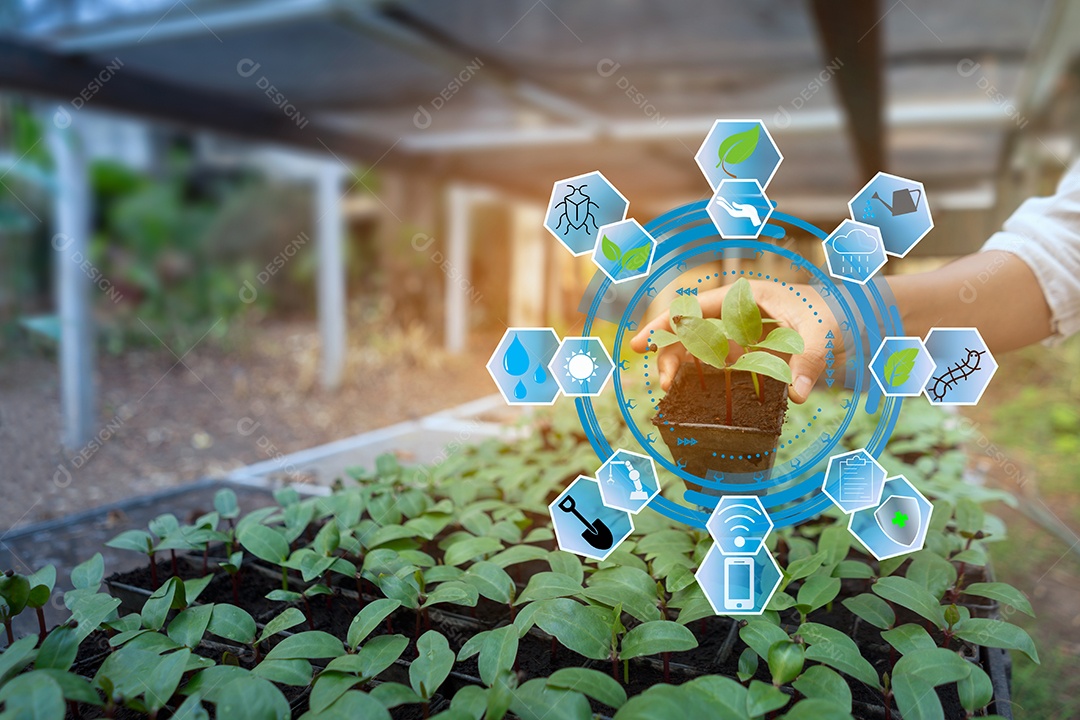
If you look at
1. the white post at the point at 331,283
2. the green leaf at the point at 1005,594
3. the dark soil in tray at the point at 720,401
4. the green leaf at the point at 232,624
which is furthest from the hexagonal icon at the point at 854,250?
the white post at the point at 331,283

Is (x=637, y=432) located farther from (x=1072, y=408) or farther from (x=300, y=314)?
(x=300, y=314)

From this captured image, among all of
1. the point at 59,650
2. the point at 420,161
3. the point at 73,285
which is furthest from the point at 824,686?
the point at 420,161

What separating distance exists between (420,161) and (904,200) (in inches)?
134

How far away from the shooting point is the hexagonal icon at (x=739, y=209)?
2.10 ft

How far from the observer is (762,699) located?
531 mm

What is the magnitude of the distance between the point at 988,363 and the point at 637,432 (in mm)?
311

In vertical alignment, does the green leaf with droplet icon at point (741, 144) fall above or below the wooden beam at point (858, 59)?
below

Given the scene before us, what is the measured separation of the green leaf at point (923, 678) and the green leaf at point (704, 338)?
11.2 inches

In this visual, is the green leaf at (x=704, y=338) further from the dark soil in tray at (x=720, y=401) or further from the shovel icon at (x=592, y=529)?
the shovel icon at (x=592, y=529)

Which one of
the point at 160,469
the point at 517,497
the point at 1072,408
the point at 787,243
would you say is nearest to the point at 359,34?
the point at 160,469

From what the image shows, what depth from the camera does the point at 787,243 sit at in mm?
727

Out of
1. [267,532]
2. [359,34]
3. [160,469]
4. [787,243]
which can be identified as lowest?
[160,469]

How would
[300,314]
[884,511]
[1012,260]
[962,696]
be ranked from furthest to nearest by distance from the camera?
[300,314]
[1012,260]
[884,511]
[962,696]

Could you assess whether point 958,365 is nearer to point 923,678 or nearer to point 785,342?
point 785,342
